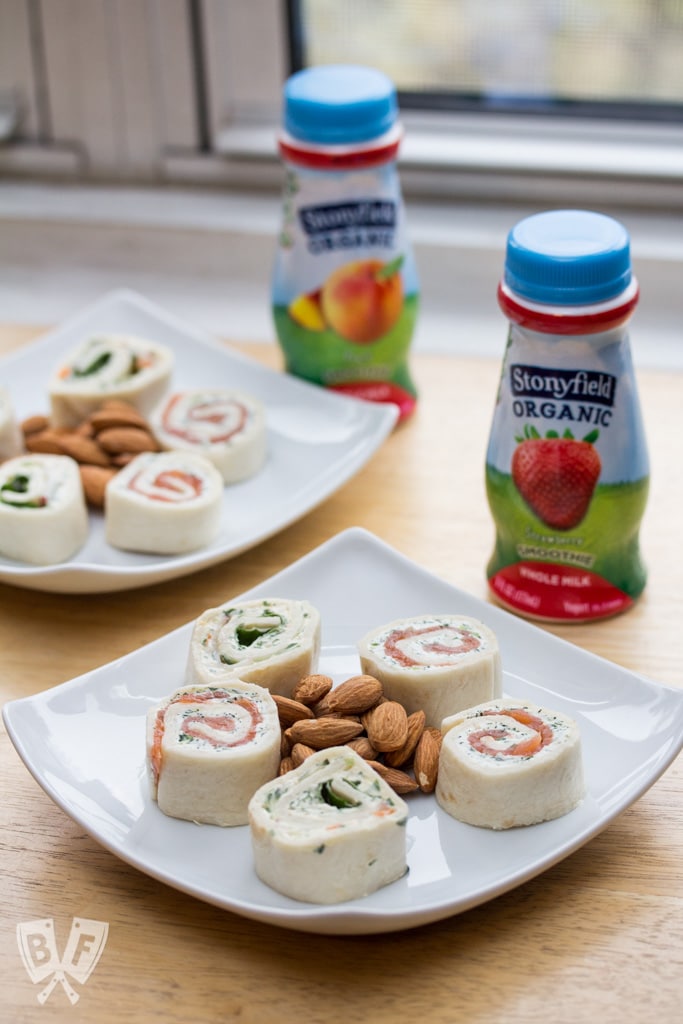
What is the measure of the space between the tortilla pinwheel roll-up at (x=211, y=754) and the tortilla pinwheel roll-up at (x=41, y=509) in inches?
11.3

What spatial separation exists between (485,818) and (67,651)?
1.29 feet

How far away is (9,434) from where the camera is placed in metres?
1.26

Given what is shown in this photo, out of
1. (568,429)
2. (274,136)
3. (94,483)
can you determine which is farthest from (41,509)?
(274,136)

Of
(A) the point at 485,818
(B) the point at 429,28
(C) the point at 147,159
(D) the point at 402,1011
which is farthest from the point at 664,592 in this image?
(C) the point at 147,159

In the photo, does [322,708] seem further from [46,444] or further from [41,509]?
[46,444]

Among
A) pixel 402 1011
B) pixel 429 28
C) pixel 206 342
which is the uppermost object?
pixel 429 28

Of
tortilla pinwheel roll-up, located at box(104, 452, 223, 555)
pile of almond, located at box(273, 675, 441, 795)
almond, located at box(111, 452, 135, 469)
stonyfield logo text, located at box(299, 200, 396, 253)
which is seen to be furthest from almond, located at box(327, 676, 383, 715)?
stonyfield logo text, located at box(299, 200, 396, 253)

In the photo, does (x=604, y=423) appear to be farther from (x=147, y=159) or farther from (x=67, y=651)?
(x=147, y=159)

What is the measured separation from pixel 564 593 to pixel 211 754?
1.17 ft

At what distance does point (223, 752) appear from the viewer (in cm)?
84

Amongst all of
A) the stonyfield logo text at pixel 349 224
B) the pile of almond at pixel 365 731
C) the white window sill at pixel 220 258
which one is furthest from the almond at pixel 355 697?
the white window sill at pixel 220 258

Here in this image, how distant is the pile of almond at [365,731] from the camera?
2.85ft

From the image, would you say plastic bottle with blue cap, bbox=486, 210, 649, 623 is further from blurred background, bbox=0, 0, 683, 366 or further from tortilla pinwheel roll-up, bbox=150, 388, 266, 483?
blurred background, bbox=0, 0, 683, 366

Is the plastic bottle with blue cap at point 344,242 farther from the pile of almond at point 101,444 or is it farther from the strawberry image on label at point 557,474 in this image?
the strawberry image on label at point 557,474
